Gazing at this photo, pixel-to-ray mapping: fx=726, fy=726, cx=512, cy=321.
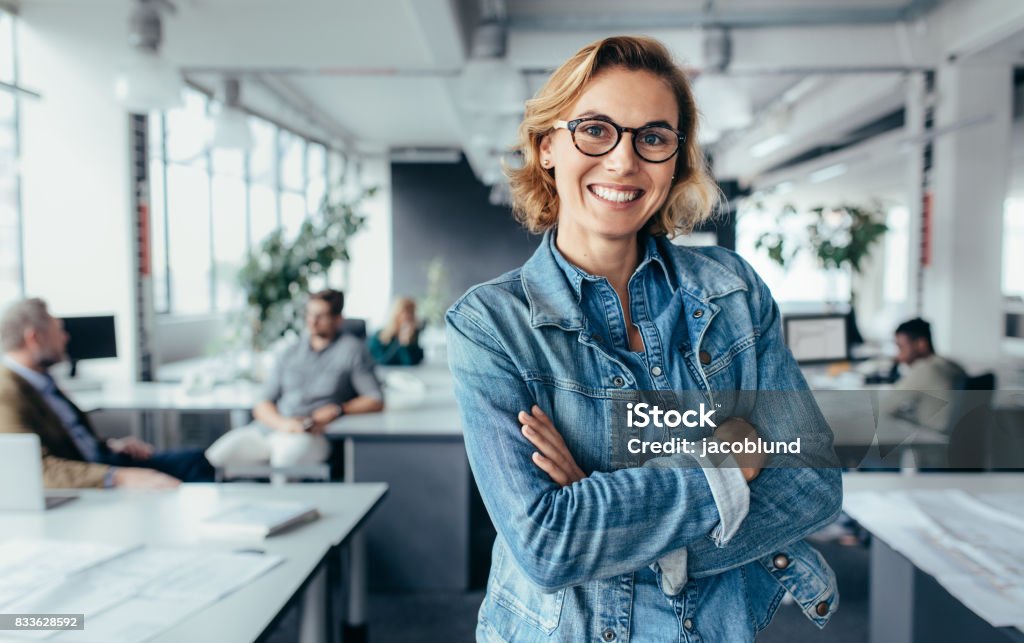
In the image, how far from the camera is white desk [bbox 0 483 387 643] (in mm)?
1419

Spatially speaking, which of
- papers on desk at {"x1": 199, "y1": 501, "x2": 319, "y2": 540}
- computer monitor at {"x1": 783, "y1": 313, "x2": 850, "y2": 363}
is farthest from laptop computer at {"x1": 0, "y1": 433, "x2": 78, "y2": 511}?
computer monitor at {"x1": 783, "y1": 313, "x2": 850, "y2": 363}

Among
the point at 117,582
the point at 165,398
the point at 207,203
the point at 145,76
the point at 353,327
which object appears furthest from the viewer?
the point at 207,203

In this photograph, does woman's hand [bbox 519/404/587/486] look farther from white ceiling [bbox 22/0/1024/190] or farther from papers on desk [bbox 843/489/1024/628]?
white ceiling [bbox 22/0/1024/190]

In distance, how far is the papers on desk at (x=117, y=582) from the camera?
136cm

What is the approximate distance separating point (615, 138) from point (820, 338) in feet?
3.21

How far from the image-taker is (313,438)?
3.72 metres

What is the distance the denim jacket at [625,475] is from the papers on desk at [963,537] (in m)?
0.51

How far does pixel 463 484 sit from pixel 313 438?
34.3 inches

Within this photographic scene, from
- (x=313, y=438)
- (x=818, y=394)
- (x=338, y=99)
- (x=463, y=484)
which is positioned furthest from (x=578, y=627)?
(x=338, y=99)

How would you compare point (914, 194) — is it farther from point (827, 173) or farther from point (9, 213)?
point (9, 213)

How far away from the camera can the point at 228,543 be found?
1.81 m

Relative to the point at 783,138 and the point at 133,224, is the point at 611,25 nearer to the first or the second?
the point at 133,224

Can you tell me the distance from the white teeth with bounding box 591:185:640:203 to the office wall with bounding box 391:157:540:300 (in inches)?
438

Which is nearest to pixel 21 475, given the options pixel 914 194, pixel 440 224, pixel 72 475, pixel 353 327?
pixel 72 475
